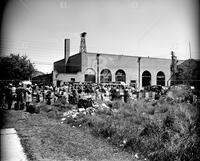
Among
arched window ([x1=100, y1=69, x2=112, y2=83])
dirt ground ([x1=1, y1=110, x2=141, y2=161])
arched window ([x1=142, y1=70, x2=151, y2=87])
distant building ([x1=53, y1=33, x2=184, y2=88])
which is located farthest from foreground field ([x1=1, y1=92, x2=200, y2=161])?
arched window ([x1=142, y1=70, x2=151, y2=87])

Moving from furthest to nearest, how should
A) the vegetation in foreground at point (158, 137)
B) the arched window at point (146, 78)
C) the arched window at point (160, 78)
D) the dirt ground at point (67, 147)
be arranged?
1. the arched window at point (160, 78)
2. the arched window at point (146, 78)
3. the dirt ground at point (67, 147)
4. the vegetation in foreground at point (158, 137)

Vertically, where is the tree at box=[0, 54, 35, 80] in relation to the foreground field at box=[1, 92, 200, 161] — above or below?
above

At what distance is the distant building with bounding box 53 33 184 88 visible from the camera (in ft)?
105

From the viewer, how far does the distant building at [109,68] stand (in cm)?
3212

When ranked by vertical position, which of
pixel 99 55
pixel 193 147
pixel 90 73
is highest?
pixel 99 55

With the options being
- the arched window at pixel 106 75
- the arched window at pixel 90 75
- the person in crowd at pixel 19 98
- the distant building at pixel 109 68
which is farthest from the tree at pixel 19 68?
the person in crowd at pixel 19 98

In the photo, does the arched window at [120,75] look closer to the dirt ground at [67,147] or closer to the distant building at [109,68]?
the distant building at [109,68]

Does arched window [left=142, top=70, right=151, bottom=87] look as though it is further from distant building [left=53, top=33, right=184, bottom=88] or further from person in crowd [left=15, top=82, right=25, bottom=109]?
person in crowd [left=15, top=82, right=25, bottom=109]

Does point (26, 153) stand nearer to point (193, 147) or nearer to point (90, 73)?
point (193, 147)

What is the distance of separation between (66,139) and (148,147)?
2.20 meters

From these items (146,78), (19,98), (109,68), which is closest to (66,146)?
(19,98)

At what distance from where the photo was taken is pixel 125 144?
16.1 ft

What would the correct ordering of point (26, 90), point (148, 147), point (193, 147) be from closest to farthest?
1. point (193, 147)
2. point (148, 147)
3. point (26, 90)

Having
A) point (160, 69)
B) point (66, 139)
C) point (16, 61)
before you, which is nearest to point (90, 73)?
point (16, 61)
